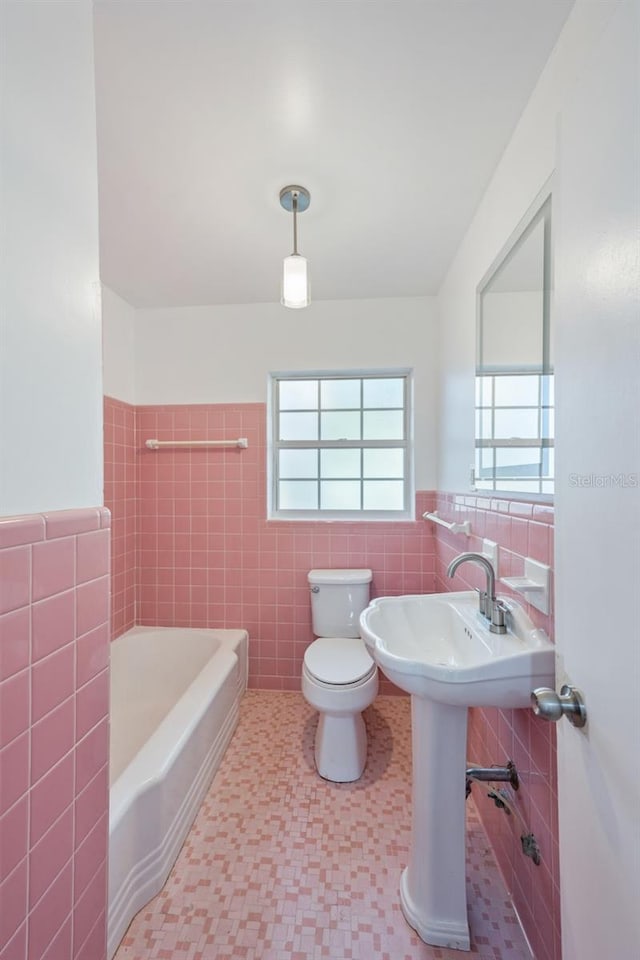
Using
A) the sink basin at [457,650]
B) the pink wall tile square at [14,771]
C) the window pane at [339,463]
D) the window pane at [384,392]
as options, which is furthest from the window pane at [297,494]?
the pink wall tile square at [14,771]

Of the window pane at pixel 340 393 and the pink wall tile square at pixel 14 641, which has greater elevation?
the window pane at pixel 340 393

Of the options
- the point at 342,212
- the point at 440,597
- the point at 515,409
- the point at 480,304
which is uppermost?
the point at 342,212

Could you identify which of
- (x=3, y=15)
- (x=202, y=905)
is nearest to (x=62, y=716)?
(x=202, y=905)

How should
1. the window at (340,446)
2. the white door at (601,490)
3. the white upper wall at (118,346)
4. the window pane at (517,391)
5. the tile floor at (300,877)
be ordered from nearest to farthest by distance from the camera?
Answer: the white door at (601,490) < the tile floor at (300,877) < the window pane at (517,391) < the white upper wall at (118,346) < the window at (340,446)

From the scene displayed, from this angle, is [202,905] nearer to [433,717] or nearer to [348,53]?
[433,717]

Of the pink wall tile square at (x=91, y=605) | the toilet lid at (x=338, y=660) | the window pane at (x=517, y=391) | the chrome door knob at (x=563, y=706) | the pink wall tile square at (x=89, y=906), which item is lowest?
the toilet lid at (x=338, y=660)

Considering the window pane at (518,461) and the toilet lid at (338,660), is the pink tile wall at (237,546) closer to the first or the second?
the toilet lid at (338,660)

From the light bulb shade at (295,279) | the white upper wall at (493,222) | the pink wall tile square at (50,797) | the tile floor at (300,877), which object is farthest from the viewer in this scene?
the light bulb shade at (295,279)

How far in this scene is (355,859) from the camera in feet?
4.05

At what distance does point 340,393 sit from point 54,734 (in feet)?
6.69

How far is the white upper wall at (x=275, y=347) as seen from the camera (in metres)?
2.16

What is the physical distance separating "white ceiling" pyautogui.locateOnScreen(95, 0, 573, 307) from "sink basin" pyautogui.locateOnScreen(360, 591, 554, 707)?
4.80 ft

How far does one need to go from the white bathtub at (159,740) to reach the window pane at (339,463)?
1.10m

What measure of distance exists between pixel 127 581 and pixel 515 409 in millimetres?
2204
